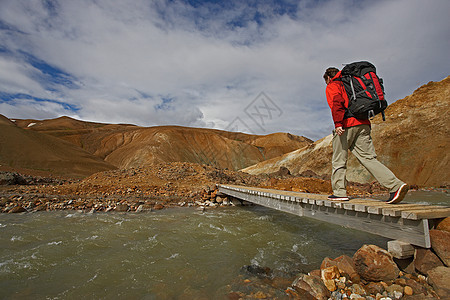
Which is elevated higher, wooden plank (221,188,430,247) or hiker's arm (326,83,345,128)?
hiker's arm (326,83,345,128)

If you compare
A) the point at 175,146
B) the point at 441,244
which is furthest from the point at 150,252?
the point at 175,146

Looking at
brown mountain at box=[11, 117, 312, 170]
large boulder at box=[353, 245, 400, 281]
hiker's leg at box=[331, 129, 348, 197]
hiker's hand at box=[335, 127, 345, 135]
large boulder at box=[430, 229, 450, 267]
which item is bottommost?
large boulder at box=[353, 245, 400, 281]

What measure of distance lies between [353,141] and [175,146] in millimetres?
52738

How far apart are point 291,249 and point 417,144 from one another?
29.4 metres

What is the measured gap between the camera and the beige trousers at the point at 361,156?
3.59 meters

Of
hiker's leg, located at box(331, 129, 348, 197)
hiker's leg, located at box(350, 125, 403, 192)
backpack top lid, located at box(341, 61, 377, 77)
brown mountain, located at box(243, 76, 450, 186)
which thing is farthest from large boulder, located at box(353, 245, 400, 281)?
brown mountain, located at box(243, 76, 450, 186)

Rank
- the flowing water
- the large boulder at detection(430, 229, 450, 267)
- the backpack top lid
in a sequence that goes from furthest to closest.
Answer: the flowing water < the backpack top lid < the large boulder at detection(430, 229, 450, 267)

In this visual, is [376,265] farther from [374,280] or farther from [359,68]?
[359,68]

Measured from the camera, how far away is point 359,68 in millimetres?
3754

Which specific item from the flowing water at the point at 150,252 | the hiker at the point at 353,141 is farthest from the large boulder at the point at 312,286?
the hiker at the point at 353,141

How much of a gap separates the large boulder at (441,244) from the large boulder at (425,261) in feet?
0.25

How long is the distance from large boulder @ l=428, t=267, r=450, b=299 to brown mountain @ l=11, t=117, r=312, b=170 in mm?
46042

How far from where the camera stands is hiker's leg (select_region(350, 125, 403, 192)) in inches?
141

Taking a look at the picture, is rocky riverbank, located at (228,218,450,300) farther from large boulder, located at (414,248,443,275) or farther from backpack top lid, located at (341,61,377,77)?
backpack top lid, located at (341,61,377,77)
